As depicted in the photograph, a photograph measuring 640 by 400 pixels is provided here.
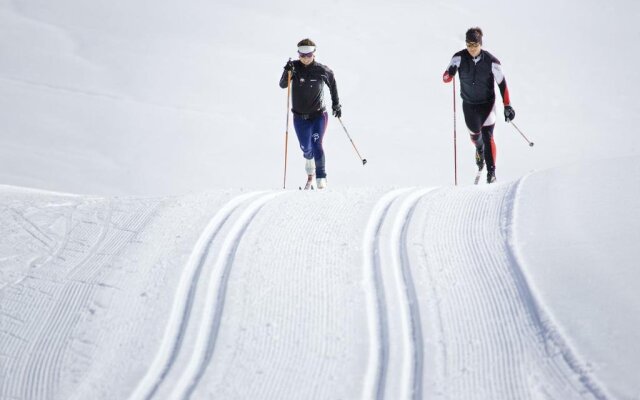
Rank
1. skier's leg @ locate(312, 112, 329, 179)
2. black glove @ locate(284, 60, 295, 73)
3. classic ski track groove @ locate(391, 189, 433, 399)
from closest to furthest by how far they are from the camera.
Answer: classic ski track groove @ locate(391, 189, 433, 399)
black glove @ locate(284, 60, 295, 73)
skier's leg @ locate(312, 112, 329, 179)

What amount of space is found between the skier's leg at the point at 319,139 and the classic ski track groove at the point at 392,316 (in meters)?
2.70

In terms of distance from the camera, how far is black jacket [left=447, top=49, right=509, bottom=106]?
8.76 metres

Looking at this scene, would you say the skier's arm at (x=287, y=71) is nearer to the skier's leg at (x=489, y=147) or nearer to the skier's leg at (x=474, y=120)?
the skier's leg at (x=474, y=120)

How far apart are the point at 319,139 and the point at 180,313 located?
4299 millimetres

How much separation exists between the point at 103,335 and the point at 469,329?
7.71 feet

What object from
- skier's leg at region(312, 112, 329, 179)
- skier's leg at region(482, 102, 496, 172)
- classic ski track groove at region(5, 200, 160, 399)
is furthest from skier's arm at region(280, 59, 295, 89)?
classic ski track groove at region(5, 200, 160, 399)

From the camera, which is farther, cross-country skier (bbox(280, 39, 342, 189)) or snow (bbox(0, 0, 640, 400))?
cross-country skier (bbox(280, 39, 342, 189))

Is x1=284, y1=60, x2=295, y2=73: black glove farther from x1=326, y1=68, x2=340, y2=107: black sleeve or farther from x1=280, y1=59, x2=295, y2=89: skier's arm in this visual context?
x1=326, y1=68, x2=340, y2=107: black sleeve

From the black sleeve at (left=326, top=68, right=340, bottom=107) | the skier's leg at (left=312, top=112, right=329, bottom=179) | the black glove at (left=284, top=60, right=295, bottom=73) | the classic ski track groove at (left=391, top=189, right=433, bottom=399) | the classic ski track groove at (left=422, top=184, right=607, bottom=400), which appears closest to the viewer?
the classic ski track groove at (left=422, top=184, right=607, bottom=400)

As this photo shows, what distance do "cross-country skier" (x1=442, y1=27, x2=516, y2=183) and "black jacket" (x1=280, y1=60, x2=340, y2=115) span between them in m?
1.36

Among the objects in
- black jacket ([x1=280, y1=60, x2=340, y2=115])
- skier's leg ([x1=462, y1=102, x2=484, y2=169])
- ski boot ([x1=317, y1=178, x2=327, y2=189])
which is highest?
black jacket ([x1=280, y1=60, x2=340, y2=115])

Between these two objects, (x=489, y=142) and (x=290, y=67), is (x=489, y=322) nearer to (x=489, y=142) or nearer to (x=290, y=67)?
(x=489, y=142)

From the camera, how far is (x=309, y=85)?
29.7 feet

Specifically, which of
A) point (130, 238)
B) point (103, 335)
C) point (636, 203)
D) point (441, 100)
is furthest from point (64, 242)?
point (441, 100)
